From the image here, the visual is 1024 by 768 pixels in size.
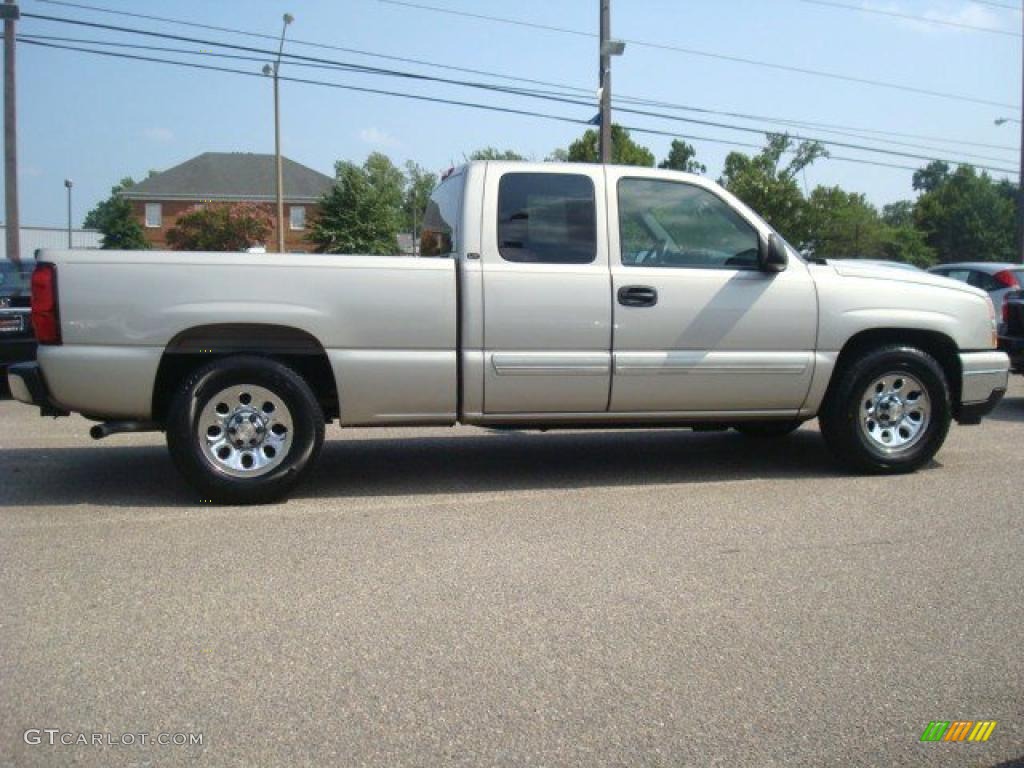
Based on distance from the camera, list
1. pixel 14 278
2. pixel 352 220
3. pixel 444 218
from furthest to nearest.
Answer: pixel 352 220
pixel 14 278
pixel 444 218

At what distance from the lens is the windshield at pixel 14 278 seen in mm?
10594

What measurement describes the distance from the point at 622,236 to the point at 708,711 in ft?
11.6

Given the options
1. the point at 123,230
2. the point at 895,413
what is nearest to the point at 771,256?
the point at 895,413

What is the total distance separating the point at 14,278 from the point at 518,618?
9.36 metres

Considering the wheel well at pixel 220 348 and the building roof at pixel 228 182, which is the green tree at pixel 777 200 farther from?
the wheel well at pixel 220 348

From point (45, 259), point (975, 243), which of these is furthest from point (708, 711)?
point (975, 243)

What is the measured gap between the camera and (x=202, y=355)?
5.51m

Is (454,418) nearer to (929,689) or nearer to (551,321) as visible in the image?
(551,321)

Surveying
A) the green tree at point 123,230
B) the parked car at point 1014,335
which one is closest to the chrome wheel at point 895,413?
the parked car at point 1014,335

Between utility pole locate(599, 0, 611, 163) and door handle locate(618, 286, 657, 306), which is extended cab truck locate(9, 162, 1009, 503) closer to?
door handle locate(618, 286, 657, 306)

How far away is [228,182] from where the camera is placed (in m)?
62.7

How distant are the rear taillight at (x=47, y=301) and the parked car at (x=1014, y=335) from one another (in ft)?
29.4

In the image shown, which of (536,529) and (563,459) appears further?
(563,459)

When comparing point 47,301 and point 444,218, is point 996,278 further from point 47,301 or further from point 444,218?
point 47,301
